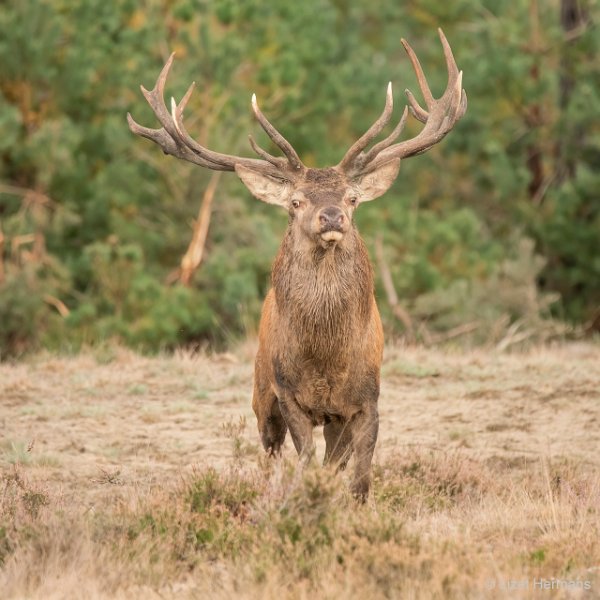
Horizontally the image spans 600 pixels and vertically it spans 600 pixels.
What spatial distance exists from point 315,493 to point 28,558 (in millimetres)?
1387

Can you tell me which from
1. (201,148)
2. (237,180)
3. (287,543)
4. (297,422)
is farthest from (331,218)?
(237,180)

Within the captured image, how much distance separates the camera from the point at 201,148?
8688mm

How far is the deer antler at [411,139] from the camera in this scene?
26.9 ft

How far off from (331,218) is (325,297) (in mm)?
572

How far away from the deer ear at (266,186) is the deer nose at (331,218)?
2.43 ft

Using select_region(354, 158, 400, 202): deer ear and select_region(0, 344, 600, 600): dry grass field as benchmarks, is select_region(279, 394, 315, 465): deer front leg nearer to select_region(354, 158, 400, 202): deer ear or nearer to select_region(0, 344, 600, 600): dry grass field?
select_region(0, 344, 600, 600): dry grass field

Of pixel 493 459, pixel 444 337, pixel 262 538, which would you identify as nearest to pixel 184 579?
pixel 262 538

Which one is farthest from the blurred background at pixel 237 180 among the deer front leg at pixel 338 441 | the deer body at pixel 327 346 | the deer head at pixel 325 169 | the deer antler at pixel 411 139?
the deer body at pixel 327 346

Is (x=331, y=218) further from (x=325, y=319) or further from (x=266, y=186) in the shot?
(x=266, y=186)

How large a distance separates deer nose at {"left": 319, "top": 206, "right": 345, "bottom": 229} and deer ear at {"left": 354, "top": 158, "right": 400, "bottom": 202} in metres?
0.82

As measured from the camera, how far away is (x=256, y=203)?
21.5m

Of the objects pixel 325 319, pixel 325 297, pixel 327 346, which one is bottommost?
pixel 327 346

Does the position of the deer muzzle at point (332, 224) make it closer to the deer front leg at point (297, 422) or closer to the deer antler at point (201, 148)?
the deer antler at point (201, 148)

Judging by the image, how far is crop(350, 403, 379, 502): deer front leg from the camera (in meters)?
7.54
